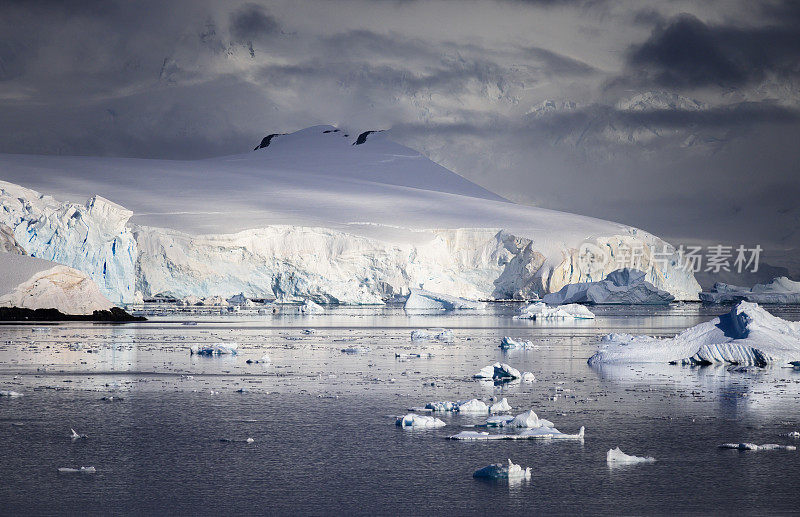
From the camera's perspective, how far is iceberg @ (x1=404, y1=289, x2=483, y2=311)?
45094mm

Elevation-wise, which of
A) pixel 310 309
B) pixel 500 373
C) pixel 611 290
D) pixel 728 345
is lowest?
pixel 500 373

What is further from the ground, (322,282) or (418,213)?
(418,213)

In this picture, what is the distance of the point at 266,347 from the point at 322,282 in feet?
97.1

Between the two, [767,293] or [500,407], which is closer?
[500,407]

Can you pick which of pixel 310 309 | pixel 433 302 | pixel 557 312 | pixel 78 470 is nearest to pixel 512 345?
pixel 78 470

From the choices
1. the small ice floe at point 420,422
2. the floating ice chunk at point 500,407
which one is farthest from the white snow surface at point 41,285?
the small ice floe at point 420,422

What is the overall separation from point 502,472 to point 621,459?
1266 millimetres

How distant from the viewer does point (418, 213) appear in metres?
63.4

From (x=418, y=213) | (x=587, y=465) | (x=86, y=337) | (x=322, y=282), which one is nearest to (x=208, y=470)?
(x=587, y=465)

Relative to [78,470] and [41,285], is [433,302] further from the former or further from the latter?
[78,470]

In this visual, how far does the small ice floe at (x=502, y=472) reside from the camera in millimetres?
6910

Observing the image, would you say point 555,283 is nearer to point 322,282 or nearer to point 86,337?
point 322,282

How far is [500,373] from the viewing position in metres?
13.8

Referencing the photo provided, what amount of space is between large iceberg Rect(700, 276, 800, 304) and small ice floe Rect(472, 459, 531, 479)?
59.9 metres
